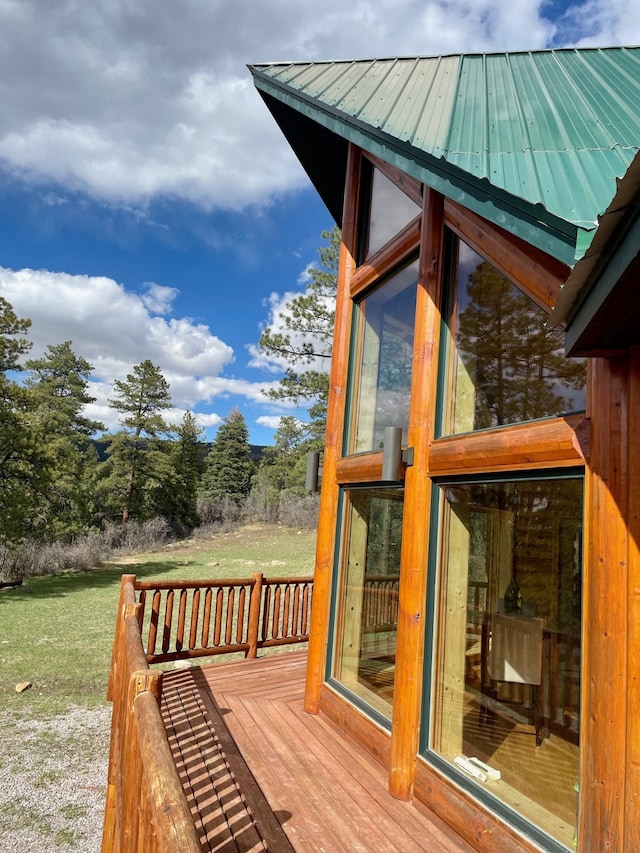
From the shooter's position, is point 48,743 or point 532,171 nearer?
point 532,171

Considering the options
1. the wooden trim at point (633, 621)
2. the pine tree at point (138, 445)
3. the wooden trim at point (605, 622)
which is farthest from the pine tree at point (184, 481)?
the wooden trim at point (633, 621)

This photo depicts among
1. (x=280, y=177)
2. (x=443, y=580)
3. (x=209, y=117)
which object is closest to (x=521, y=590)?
(x=443, y=580)

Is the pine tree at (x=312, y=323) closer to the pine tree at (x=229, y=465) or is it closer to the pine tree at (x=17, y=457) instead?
the pine tree at (x=17, y=457)

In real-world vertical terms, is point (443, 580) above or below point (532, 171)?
below

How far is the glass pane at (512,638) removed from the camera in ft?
7.93

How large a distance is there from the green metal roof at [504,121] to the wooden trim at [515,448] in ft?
2.79

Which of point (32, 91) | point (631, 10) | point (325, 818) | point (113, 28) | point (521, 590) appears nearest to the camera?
point (325, 818)

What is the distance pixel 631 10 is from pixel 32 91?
62.6 feet

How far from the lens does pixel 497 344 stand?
320 centimetres

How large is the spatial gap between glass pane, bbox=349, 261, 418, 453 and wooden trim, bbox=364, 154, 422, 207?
0.53 m

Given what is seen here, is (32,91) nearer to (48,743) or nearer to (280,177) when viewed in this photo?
(280,177)

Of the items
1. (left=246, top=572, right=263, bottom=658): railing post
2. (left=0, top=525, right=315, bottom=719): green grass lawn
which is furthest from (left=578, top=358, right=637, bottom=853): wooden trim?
(left=0, top=525, right=315, bottom=719): green grass lawn

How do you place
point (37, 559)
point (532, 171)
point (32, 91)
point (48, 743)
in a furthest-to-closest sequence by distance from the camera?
1. point (37, 559)
2. point (32, 91)
3. point (48, 743)
4. point (532, 171)

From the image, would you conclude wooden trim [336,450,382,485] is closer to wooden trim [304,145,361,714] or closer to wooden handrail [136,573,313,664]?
wooden trim [304,145,361,714]
